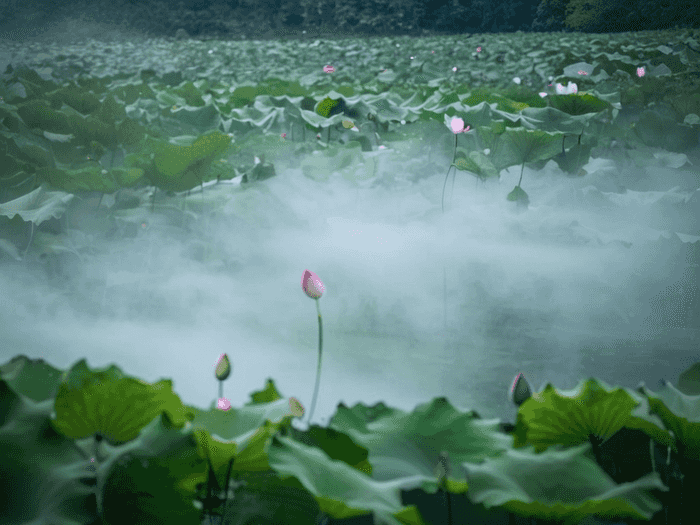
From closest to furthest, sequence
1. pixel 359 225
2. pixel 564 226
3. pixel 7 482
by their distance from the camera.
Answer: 1. pixel 7 482
2. pixel 564 226
3. pixel 359 225

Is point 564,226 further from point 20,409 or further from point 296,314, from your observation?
point 20,409

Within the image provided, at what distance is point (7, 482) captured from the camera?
430 mm

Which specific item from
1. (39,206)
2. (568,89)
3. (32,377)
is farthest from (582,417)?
(568,89)

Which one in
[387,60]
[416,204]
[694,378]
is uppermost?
[694,378]

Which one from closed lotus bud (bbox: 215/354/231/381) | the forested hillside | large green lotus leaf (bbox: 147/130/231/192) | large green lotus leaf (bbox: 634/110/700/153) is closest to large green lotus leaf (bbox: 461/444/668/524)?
closed lotus bud (bbox: 215/354/231/381)

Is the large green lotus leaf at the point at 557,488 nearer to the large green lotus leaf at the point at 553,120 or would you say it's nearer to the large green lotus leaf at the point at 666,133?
the large green lotus leaf at the point at 553,120

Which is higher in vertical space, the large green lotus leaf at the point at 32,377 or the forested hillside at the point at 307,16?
the large green lotus leaf at the point at 32,377

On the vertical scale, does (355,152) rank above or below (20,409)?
below

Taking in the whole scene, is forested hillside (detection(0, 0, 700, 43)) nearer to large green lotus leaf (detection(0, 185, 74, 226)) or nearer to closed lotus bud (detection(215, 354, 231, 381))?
large green lotus leaf (detection(0, 185, 74, 226))

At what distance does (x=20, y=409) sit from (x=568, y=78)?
363 centimetres

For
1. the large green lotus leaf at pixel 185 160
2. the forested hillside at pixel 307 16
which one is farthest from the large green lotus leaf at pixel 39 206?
the forested hillside at pixel 307 16

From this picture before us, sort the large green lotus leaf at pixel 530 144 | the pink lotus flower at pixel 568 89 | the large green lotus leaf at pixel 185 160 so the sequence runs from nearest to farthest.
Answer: the large green lotus leaf at pixel 185 160 < the large green lotus leaf at pixel 530 144 < the pink lotus flower at pixel 568 89

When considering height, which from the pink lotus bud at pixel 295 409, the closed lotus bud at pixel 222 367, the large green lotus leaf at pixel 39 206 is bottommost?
the large green lotus leaf at pixel 39 206

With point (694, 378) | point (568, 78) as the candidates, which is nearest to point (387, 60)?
point (568, 78)
